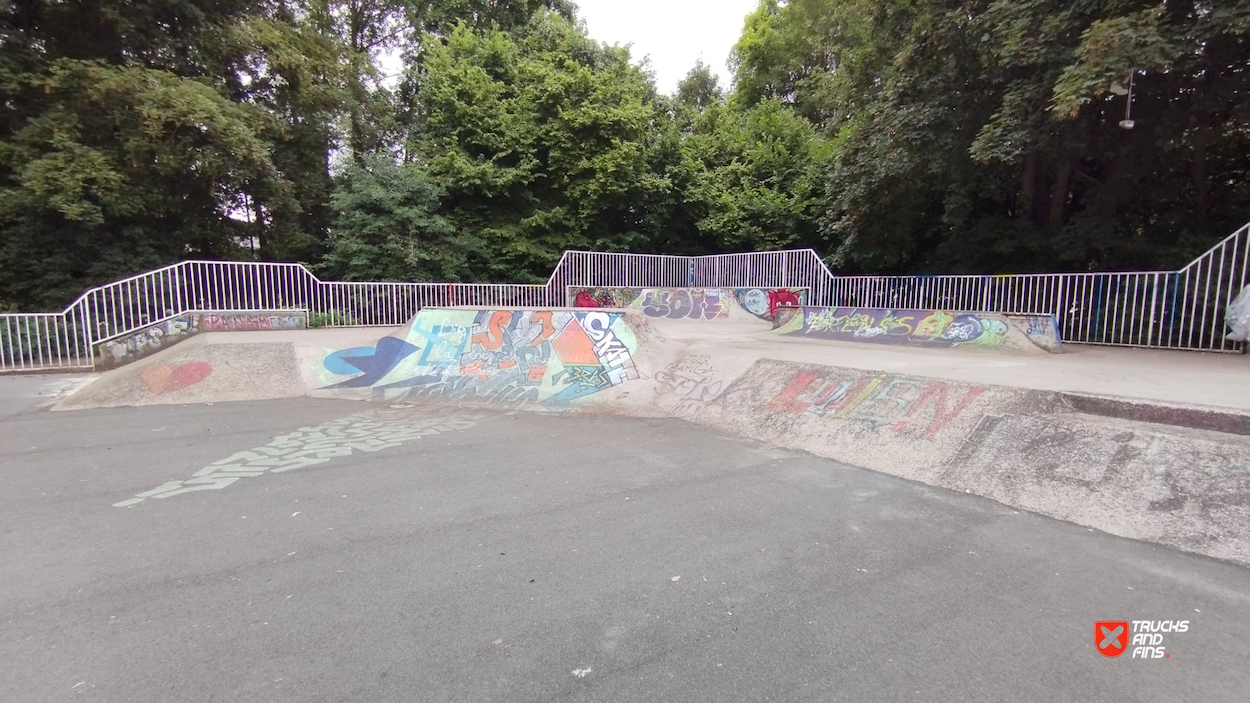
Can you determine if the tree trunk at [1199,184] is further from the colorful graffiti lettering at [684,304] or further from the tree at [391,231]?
the tree at [391,231]

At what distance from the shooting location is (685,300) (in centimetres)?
1809

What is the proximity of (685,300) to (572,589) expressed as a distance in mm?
15301

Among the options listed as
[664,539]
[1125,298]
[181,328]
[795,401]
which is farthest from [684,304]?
[664,539]

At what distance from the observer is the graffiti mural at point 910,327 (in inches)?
414

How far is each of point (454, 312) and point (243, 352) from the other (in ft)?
12.9

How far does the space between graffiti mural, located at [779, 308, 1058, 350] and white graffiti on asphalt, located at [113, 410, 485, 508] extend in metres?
8.64

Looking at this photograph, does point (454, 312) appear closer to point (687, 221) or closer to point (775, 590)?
Answer: point (775, 590)

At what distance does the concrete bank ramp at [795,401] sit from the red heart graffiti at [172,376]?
3cm

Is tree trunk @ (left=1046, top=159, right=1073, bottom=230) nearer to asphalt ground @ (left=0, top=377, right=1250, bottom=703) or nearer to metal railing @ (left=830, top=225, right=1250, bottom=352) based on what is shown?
metal railing @ (left=830, top=225, right=1250, bottom=352)

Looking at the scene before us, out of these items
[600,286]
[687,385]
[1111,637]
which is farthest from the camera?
[600,286]

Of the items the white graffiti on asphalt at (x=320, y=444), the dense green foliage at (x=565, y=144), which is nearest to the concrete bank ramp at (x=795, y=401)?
the white graffiti on asphalt at (x=320, y=444)

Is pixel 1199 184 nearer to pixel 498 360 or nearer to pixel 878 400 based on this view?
pixel 878 400

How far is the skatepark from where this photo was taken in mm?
2576

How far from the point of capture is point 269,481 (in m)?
5.18
